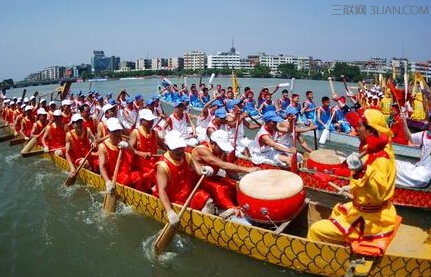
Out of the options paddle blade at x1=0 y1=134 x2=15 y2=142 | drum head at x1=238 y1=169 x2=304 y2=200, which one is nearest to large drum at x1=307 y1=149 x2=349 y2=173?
drum head at x1=238 y1=169 x2=304 y2=200

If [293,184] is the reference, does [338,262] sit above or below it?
below

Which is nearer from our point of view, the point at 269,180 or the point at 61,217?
the point at 269,180

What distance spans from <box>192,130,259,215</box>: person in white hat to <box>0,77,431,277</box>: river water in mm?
844

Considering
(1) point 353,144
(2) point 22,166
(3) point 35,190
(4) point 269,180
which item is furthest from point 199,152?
→ (1) point 353,144

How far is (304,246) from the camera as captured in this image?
507 centimetres

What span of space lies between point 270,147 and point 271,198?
3575 mm

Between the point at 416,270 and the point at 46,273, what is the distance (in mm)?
5301

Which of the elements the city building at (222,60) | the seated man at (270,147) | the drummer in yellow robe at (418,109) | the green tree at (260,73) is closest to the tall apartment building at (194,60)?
the city building at (222,60)

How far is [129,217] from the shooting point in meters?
7.60

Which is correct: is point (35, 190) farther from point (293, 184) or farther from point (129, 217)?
point (293, 184)

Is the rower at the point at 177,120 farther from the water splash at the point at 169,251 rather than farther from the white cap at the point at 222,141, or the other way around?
the white cap at the point at 222,141

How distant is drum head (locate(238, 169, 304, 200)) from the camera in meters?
5.50

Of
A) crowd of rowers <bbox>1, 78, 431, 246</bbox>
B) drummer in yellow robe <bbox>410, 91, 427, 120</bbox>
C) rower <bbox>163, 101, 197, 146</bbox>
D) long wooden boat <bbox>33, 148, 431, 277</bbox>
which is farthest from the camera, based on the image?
drummer in yellow robe <bbox>410, 91, 427, 120</bbox>

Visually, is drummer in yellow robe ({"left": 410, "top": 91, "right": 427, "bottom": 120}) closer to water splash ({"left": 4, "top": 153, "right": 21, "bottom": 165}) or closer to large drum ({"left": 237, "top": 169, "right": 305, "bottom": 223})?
large drum ({"left": 237, "top": 169, "right": 305, "bottom": 223})
